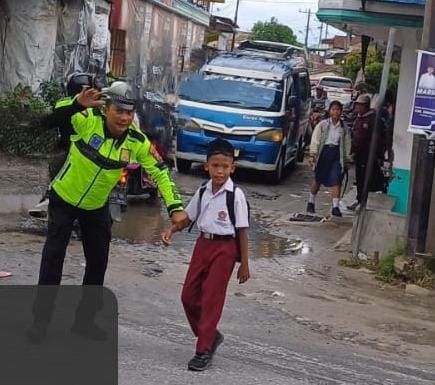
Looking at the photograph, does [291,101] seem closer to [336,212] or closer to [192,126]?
[192,126]

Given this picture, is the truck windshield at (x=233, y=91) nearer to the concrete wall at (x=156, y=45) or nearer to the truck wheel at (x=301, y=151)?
the truck wheel at (x=301, y=151)

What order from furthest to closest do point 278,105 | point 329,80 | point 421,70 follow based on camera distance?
point 329,80 < point 278,105 < point 421,70

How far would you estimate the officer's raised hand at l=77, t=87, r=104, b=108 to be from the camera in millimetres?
5512

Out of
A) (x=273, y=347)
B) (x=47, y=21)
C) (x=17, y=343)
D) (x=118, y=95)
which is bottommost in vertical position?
(x=273, y=347)

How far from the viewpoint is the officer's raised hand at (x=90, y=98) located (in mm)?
5512

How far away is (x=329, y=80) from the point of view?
46094 millimetres

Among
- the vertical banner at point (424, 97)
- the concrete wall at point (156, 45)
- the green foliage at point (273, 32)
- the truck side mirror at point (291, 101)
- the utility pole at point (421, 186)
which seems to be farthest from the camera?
the green foliage at point (273, 32)

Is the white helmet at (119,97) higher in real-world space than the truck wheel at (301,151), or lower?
higher

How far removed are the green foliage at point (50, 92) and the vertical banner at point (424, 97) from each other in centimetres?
885

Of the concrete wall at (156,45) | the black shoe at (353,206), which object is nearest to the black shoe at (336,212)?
the black shoe at (353,206)

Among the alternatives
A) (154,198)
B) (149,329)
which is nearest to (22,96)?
(154,198)

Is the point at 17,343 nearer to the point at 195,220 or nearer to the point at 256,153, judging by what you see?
the point at 195,220

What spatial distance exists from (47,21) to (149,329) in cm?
1156

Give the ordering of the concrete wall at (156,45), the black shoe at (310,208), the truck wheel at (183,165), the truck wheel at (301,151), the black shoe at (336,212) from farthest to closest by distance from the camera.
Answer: the concrete wall at (156,45), the truck wheel at (301,151), the truck wheel at (183,165), the black shoe at (310,208), the black shoe at (336,212)
